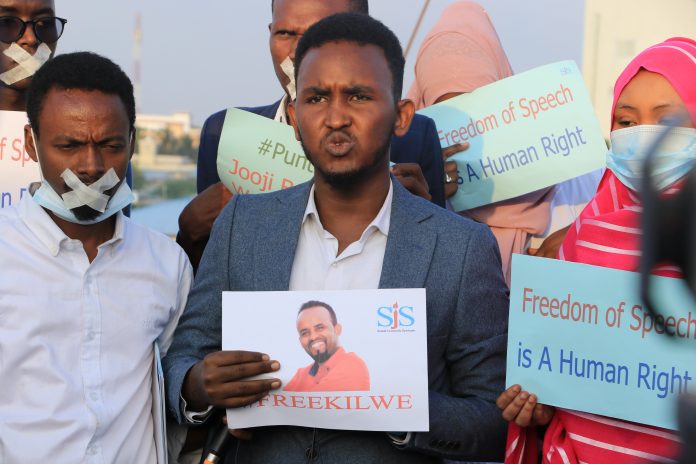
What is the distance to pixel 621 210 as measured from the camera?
300cm

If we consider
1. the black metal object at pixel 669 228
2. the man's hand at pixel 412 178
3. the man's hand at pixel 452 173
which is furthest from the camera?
the man's hand at pixel 452 173

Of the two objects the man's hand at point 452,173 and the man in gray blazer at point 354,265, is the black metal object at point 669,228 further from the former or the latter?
the man's hand at point 452,173

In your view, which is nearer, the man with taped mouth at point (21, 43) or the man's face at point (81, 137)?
the man's face at point (81, 137)

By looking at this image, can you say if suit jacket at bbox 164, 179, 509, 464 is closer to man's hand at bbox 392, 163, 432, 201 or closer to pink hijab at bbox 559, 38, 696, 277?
pink hijab at bbox 559, 38, 696, 277

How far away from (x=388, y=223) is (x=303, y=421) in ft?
2.19

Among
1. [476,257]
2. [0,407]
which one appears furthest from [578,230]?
[0,407]

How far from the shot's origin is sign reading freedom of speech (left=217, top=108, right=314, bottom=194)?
3.85 m

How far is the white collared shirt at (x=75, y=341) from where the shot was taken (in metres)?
2.94

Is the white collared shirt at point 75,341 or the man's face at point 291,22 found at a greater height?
the man's face at point 291,22

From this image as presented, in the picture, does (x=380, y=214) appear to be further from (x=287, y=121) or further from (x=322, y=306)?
(x=287, y=121)

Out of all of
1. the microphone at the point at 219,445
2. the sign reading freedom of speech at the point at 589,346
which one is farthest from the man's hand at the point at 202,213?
Answer: the sign reading freedom of speech at the point at 589,346

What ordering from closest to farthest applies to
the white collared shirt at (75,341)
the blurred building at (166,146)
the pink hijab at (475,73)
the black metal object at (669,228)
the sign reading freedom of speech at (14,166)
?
the black metal object at (669,228)
the white collared shirt at (75,341)
the sign reading freedom of speech at (14,166)
the pink hijab at (475,73)
the blurred building at (166,146)

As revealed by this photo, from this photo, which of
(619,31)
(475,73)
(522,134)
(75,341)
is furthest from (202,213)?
(619,31)

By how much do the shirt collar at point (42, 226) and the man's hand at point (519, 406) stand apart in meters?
1.35
